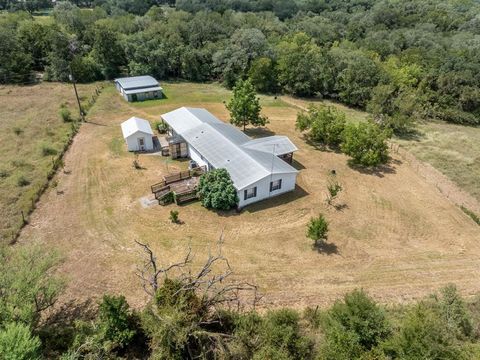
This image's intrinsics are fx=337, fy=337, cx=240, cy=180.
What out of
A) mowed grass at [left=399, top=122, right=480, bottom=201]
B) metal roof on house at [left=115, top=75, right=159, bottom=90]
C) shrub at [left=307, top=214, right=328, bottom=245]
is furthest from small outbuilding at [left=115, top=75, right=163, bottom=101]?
shrub at [left=307, top=214, right=328, bottom=245]

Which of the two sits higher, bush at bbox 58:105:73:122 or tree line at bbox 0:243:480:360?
bush at bbox 58:105:73:122

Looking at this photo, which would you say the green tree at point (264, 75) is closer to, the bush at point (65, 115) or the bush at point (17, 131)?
the bush at point (65, 115)

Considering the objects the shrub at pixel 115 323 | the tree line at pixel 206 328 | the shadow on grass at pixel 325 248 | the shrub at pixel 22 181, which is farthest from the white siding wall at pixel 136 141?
the shrub at pixel 115 323

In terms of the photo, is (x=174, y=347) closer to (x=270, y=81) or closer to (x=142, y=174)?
(x=142, y=174)

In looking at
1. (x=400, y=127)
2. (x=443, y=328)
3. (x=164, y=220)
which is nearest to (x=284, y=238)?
(x=164, y=220)

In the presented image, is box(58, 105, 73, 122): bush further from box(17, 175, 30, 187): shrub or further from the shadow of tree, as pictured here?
the shadow of tree

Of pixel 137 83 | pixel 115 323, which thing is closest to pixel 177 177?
pixel 115 323

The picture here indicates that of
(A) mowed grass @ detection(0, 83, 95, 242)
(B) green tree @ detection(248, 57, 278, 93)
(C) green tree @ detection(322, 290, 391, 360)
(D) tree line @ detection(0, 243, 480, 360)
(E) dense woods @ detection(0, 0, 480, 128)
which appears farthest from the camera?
(B) green tree @ detection(248, 57, 278, 93)
